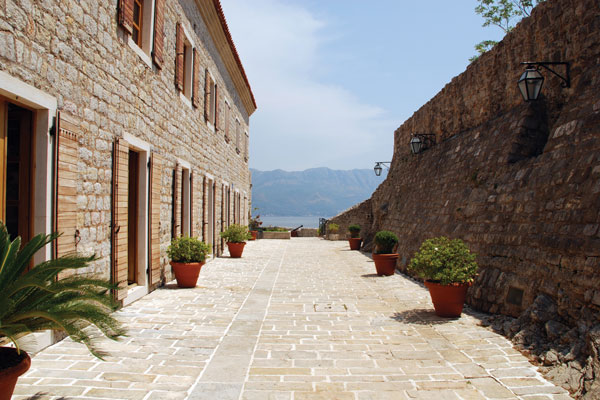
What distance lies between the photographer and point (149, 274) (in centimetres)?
740

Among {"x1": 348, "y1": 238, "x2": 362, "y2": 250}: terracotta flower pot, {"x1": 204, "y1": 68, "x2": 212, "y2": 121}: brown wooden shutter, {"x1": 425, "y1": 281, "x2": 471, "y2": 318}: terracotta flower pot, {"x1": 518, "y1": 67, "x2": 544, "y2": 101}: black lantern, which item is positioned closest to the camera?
{"x1": 425, "y1": 281, "x2": 471, "y2": 318}: terracotta flower pot

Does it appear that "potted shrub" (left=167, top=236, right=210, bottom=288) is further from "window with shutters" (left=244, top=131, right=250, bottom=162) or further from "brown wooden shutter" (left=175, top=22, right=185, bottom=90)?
"window with shutters" (left=244, top=131, right=250, bottom=162)

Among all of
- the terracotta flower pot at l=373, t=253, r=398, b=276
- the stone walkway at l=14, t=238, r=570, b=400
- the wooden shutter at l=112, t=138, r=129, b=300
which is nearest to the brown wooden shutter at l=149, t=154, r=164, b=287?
the stone walkway at l=14, t=238, r=570, b=400

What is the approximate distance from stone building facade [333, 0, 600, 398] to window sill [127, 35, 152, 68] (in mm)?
6431

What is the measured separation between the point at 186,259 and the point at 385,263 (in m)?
4.72

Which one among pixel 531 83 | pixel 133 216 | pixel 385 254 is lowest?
pixel 385 254

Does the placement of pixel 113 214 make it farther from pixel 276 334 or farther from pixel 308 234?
pixel 308 234

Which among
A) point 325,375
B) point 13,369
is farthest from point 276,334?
point 13,369

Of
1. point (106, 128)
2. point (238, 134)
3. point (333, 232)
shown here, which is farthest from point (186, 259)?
point (333, 232)

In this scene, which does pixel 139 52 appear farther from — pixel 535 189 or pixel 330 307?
pixel 535 189

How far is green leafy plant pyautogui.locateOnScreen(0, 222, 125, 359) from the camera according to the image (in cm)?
248

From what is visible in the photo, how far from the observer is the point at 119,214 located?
20.0 ft

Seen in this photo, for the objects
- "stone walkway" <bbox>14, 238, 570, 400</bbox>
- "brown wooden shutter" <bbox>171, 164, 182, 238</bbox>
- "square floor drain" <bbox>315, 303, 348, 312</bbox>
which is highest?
"brown wooden shutter" <bbox>171, 164, 182, 238</bbox>

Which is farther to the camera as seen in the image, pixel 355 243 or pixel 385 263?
pixel 355 243
